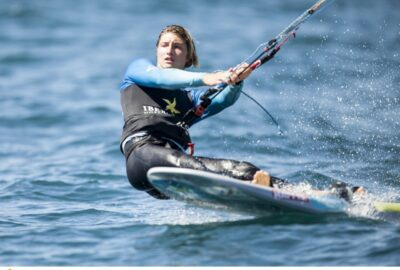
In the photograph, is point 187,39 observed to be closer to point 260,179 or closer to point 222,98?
point 222,98

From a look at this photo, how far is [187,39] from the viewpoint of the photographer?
6.61m

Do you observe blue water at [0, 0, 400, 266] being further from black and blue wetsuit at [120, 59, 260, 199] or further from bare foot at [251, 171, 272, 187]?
black and blue wetsuit at [120, 59, 260, 199]

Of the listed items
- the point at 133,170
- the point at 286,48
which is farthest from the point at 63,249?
the point at 286,48

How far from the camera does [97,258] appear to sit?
18.7 ft

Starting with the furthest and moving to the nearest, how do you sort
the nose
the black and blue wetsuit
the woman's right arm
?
the nose
the black and blue wetsuit
the woman's right arm

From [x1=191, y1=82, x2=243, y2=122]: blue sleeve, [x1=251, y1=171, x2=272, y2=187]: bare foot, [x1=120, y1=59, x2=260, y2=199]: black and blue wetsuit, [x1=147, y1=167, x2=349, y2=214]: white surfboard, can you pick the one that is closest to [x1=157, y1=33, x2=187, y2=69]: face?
[x1=120, y1=59, x2=260, y2=199]: black and blue wetsuit

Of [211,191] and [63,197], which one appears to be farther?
[63,197]

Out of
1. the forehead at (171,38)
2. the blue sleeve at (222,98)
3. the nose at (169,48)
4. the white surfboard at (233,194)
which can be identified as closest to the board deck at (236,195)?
the white surfboard at (233,194)

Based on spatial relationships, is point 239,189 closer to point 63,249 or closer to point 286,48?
point 63,249

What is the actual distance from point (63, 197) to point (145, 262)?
2.89m

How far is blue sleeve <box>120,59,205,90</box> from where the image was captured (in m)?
5.94

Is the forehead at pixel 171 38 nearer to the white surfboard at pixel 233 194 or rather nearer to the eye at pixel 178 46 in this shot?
the eye at pixel 178 46

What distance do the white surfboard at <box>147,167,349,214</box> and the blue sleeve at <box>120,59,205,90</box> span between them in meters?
0.72

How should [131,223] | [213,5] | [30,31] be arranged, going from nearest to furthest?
1. [131,223]
2. [30,31]
3. [213,5]
